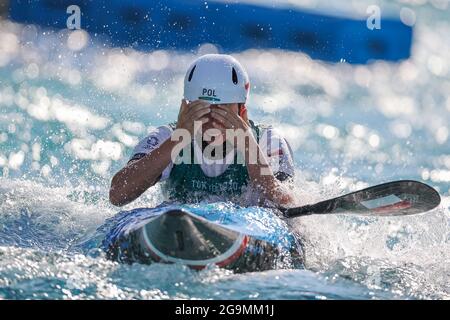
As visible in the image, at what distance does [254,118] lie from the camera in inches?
425

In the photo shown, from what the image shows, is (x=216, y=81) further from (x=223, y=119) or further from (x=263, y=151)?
(x=263, y=151)

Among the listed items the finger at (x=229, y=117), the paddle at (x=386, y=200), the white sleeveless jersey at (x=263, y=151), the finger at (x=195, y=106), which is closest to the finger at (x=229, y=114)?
the finger at (x=229, y=117)

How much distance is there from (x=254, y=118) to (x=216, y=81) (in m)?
5.92

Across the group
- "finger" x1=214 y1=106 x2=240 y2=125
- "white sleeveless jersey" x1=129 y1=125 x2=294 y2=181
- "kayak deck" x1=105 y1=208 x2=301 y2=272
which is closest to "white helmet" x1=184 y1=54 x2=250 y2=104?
"finger" x1=214 y1=106 x2=240 y2=125

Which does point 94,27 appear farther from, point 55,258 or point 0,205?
point 55,258

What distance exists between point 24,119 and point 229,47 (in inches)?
184

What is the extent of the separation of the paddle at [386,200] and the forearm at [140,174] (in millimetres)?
943

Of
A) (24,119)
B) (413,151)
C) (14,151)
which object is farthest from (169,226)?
(413,151)

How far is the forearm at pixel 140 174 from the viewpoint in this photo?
4.72 m

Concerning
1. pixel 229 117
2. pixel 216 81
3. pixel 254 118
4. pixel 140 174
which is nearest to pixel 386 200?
pixel 229 117

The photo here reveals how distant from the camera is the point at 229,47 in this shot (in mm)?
13875

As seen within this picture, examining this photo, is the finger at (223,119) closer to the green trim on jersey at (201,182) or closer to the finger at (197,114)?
the finger at (197,114)

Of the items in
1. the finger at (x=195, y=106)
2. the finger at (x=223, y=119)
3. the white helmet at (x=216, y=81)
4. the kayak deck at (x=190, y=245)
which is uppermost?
the white helmet at (x=216, y=81)

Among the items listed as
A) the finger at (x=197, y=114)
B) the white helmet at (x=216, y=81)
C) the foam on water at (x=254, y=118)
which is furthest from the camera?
the white helmet at (x=216, y=81)
